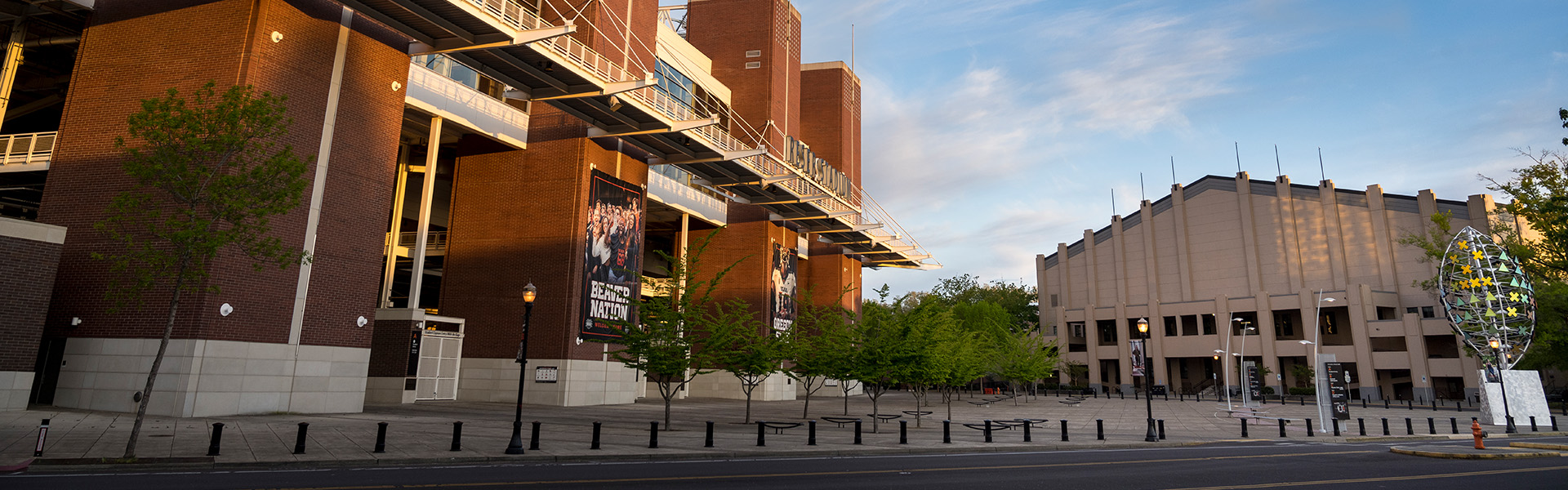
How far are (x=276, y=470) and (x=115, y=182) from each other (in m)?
15.4

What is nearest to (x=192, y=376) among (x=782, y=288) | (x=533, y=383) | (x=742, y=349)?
(x=533, y=383)

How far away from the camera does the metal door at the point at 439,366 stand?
3184 centimetres

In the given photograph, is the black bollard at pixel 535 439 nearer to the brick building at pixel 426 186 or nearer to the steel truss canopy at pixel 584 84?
the brick building at pixel 426 186

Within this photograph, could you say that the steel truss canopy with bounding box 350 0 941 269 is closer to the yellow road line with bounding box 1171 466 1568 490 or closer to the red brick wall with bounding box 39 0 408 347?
the red brick wall with bounding box 39 0 408 347

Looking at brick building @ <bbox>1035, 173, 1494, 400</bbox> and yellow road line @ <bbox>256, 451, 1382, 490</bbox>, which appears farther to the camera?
brick building @ <bbox>1035, 173, 1494, 400</bbox>

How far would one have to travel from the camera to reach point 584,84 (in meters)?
29.5

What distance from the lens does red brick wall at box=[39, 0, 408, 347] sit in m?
21.6

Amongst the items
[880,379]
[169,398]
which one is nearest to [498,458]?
[169,398]

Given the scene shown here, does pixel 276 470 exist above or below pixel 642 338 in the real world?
below

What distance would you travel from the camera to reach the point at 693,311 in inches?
988

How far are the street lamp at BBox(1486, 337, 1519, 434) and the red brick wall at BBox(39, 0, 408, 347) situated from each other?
38.1 metres

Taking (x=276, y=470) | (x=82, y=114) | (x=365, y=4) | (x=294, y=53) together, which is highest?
(x=365, y=4)

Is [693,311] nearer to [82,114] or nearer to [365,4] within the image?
[365,4]

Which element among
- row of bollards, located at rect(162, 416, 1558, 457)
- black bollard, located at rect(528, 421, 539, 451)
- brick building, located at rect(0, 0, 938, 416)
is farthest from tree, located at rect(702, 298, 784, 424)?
black bollard, located at rect(528, 421, 539, 451)
